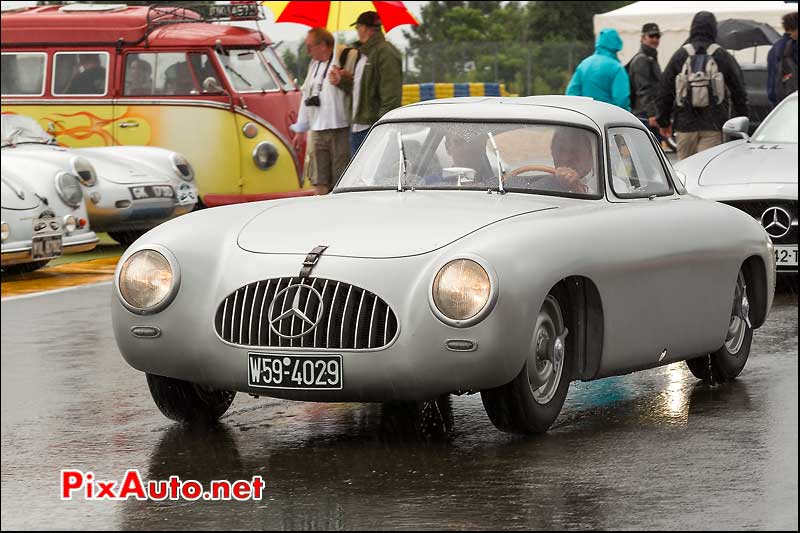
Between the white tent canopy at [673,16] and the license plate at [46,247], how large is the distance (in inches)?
841

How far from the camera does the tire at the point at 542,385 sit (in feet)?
20.4

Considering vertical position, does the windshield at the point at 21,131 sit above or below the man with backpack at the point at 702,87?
below

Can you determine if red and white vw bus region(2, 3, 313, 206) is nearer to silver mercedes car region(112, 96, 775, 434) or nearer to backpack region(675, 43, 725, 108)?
backpack region(675, 43, 725, 108)

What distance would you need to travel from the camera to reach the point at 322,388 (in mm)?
5992

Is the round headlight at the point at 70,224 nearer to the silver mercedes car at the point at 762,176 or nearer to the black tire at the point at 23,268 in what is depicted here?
the black tire at the point at 23,268

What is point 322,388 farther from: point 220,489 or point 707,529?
point 707,529

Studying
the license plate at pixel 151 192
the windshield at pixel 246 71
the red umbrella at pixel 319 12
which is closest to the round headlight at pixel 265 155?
the windshield at pixel 246 71

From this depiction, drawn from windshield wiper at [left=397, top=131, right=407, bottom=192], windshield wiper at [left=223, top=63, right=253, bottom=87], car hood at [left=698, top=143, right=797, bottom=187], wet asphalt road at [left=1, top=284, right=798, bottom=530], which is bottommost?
wet asphalt road at [left=1, top=284, right=798, bottom=530]

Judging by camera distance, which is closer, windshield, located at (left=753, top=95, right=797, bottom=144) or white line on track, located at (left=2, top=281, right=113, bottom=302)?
white line on track, located at (left=2, top=281, right=113, bottom=302)

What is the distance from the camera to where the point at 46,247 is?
12484 millimetres

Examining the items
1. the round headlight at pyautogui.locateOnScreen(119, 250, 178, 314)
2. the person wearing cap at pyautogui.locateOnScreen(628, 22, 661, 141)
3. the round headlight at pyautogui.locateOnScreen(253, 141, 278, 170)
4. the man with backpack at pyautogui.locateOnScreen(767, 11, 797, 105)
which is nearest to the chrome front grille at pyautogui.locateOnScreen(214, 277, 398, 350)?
the round headlight at pyautogui.locateOnScreen(119, 250, 178, 314)

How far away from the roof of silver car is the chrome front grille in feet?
5.67

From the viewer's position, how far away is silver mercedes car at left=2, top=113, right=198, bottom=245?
1423 cm

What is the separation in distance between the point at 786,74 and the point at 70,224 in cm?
701
